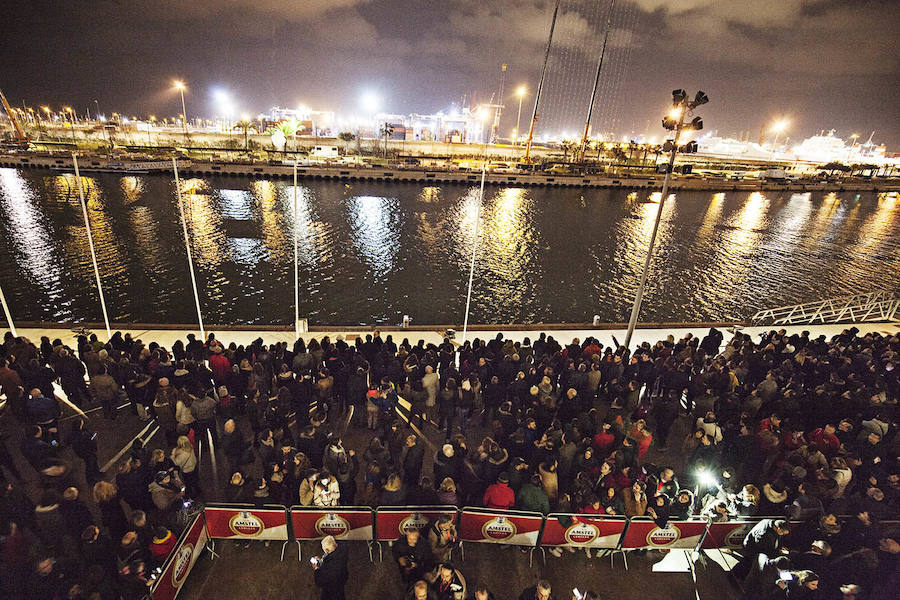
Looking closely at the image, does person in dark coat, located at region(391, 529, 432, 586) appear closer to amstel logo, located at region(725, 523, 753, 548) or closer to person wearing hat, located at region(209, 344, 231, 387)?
amstel logo, located at region(725, 523, 753, 548)

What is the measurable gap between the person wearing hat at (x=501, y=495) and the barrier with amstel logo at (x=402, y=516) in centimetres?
59

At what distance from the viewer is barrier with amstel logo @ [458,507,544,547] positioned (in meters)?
6.59

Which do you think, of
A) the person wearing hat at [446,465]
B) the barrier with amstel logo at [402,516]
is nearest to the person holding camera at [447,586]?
the barrier with amstel logo at [402,516]

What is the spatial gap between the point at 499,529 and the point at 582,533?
4.46 ft

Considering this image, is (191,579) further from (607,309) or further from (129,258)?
(129,258)

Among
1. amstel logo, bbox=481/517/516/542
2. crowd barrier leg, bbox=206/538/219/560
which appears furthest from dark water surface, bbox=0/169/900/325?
amstel logo, bbox=481/517/516/542

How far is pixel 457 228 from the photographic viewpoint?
4194 centimetres

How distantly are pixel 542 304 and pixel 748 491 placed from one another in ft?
62.0

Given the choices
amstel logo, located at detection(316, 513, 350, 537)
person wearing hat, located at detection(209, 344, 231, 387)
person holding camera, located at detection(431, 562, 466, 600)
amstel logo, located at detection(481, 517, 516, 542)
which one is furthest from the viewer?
person wearing hat, located at detection(209, 344, 231, 387)

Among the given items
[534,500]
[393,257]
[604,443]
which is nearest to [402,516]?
[534,500]

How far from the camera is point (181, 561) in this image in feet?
19.1

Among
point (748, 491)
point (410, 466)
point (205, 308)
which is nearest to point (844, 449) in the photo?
point (748, 491)

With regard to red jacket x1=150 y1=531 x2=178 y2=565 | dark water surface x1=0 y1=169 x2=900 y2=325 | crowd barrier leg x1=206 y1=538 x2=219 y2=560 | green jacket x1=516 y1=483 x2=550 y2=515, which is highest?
green jacket x1=516 y1=483 x2=550 y2=515

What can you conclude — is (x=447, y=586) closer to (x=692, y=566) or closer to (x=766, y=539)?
(x=692, y=566)
